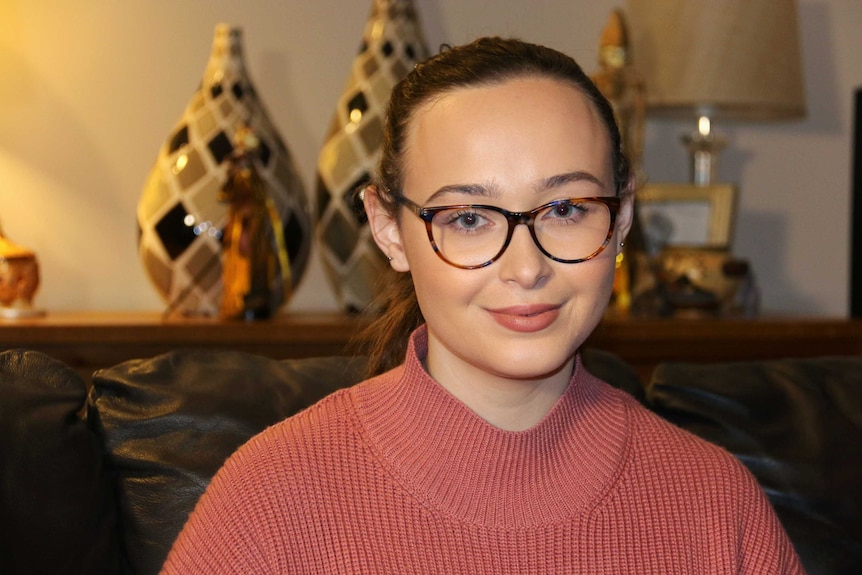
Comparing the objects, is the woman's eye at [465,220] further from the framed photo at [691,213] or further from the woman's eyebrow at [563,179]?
the framed photo at [691,213]

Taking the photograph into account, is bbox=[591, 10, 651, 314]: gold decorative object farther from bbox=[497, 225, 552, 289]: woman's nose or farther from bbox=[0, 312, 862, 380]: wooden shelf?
bbox=[497, 225, 552, 289]: woman's nose

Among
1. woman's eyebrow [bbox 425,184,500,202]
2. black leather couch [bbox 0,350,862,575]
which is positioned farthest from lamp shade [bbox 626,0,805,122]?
woman's eyebrow [bbox 425,184,500,202]

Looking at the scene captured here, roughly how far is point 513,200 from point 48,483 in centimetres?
65

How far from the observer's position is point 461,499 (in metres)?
1.28

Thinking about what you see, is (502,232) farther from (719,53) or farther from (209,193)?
(719,53)

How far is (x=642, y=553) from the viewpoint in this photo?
1284mm

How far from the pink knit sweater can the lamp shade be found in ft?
4.94

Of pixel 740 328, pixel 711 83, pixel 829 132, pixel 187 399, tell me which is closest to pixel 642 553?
pixel 187 399

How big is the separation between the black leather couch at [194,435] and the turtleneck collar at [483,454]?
225 millimetres

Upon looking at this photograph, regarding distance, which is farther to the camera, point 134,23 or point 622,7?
point 622,7

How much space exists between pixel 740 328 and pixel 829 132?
1.02 meters

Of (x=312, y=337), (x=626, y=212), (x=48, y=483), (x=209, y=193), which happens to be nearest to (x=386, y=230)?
(x=626, y=212)

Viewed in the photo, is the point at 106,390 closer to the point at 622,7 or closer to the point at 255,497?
the point at 255,497

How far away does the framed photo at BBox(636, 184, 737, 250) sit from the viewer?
2.75 m
